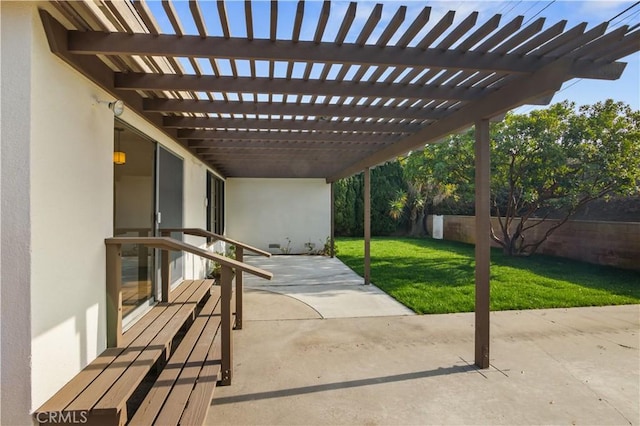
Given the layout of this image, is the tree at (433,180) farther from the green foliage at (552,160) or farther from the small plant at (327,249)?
the small plant at (327,249)

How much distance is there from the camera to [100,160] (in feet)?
9.05

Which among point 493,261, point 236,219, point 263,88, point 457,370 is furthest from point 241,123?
point 493,261

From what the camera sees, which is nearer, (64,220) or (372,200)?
(64,220)

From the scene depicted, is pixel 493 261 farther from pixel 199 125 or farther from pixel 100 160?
pixel 100 160

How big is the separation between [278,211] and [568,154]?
8.20 metres

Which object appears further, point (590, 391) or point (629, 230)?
point (629, 230)

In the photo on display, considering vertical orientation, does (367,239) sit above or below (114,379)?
above

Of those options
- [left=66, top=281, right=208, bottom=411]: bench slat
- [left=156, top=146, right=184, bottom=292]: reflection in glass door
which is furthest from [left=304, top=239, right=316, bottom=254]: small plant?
[left=66, top=281, right=208, bottom=411]: bench slat

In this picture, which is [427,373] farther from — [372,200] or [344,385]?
[372,200]

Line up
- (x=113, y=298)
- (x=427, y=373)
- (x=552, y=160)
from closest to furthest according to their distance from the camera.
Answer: (x=113, y=298), (x=427, y=373), (x=552, y=160)

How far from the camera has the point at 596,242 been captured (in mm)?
9258

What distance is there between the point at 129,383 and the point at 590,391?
3499 millimetres

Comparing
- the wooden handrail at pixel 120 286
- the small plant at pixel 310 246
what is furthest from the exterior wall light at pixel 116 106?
the small plant at pixel 310 246

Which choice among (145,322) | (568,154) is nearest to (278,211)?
(568,154)
